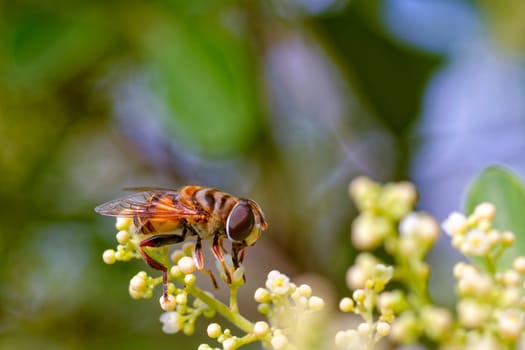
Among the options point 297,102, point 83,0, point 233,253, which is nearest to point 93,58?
point 83,0

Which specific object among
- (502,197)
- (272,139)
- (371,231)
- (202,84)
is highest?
(272,139)

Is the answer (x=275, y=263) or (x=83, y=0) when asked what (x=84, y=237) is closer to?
(x=275, y=263)

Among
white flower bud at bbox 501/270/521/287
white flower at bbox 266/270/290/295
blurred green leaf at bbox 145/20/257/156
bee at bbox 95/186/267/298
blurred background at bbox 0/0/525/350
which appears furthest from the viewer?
blurred background at bbox 0/0/525/350

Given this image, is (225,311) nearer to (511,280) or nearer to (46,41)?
(511,280)

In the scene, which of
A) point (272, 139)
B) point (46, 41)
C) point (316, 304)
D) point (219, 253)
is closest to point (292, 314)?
point (316, 304)

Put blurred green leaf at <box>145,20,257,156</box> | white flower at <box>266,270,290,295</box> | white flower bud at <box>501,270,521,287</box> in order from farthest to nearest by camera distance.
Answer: blurred green leaf at <box>145,20,257,156</box> < white flower at <box>266,270,290,295</box> < white flower bud at <box>501,270,521,287</box>

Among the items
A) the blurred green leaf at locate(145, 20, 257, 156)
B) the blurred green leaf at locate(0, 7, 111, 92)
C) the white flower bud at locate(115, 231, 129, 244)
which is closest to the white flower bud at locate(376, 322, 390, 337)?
the white flower bud at locate(115, 231, 129, 244)

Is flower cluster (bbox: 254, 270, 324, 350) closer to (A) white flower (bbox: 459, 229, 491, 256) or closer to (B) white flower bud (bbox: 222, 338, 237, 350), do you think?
(B) white flower bud (bbox: 222, 338, 237, 350)
